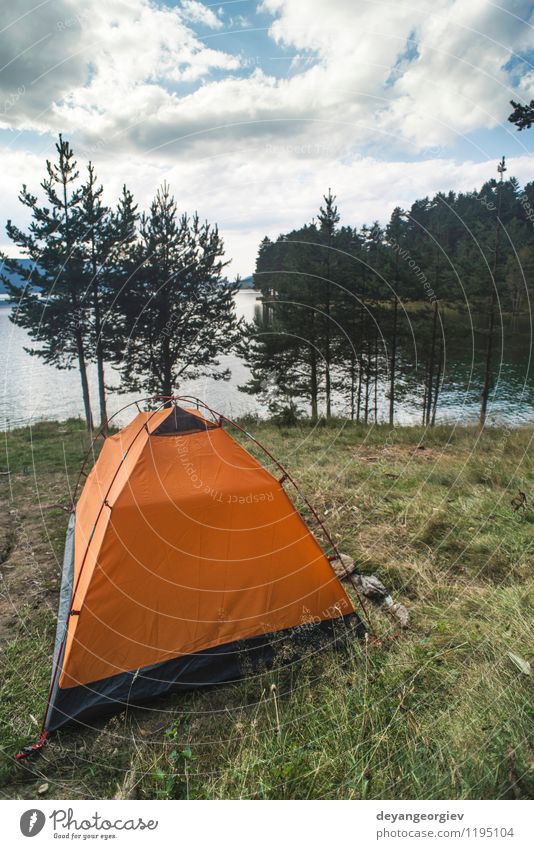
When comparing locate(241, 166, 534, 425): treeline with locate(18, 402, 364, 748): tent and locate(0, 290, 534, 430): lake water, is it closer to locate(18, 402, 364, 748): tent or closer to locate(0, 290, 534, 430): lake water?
locate(0, 290, 534, 430): lake water

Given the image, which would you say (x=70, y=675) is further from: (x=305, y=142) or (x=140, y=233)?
(x=140, y=233)

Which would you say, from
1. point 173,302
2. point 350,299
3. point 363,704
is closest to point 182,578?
point 363,704

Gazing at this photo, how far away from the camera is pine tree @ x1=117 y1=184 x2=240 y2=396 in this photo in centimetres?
1405

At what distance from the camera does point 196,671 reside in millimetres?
4027

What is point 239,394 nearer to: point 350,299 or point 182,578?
point 350,299

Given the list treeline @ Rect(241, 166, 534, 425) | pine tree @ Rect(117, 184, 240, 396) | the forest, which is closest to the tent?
the forest

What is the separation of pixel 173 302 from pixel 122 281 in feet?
6.55

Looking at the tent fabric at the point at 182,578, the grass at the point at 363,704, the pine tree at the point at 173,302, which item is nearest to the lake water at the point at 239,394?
→ the pine tree at the point at 173,302

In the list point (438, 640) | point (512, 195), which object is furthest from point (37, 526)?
point (512, 195)

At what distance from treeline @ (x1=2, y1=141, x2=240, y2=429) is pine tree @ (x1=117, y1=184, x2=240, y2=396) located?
0.04 m

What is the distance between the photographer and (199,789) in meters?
2.90

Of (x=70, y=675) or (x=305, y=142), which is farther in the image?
(x=305, y=142)

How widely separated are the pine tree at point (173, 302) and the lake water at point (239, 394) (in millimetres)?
2094
